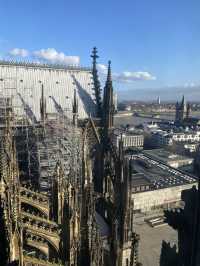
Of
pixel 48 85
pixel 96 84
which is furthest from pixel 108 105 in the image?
pixel 48 85

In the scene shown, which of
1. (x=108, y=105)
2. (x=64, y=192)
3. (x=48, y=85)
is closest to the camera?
(x=64, y=192)

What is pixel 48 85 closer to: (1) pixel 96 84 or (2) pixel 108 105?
(1) pixel 96 84

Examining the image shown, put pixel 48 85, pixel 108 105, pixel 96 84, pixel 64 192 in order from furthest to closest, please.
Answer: pixel 96 84
pixel 48 85
pixel 108 105
pixel 64 192

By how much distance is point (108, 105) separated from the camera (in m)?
22.6

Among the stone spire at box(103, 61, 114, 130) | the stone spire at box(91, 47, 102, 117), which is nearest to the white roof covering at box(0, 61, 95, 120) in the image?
the stone spire at box(91, 47, 102, 117)

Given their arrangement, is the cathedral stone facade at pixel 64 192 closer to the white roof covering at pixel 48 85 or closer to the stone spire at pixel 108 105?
the stone spire at pixel 108 105

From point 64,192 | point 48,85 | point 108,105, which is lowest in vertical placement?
point 64,192

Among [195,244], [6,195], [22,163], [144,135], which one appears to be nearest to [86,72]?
[22,163]

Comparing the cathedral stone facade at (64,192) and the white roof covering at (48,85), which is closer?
the cathedral stone facade at (64,192)

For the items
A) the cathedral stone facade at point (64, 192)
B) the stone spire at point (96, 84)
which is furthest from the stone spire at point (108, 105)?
the stone spire at point (96, 84)

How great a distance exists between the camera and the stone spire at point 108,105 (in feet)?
73.8

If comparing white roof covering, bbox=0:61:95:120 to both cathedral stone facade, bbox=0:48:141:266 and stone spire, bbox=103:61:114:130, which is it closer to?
cathedral stone facade, bbox=0:48:141:266

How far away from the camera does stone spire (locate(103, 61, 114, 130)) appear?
22500 millimetres

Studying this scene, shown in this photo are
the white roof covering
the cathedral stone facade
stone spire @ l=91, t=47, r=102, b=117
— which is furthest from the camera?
stone spire @ l=91, t=47, r=102, b=117
